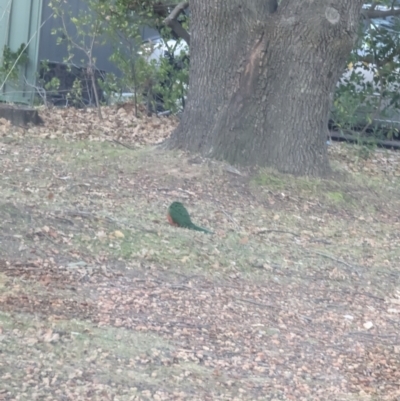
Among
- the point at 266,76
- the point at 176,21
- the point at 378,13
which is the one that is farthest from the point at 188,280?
the point at 378,13

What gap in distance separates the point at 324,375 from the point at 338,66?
436cm

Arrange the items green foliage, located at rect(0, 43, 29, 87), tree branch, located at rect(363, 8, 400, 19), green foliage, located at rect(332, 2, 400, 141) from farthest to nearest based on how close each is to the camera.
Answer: green foliage, located at rect(0, 43, 29, 87) < green foliage, located at rect(332, 2, 400, 141) < tree branch, located at rect(363, 8, 400, 19)

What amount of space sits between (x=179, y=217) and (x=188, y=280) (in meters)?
1.08

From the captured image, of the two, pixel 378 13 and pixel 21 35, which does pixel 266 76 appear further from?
pixel 21 35

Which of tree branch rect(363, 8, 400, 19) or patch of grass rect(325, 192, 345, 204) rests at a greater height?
tree branch rect(363, 8, 400, 19)

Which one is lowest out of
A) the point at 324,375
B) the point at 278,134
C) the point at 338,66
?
the point at 324,375

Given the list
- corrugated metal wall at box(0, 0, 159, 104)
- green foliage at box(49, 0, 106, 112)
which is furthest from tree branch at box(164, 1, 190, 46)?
corrugated metal wall at box(0, 0, 159, 104)

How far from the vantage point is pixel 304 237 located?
6.61 meters

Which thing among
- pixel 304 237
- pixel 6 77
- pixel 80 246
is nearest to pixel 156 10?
pixel 6 77

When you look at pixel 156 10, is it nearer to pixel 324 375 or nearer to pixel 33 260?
pixel 33 260

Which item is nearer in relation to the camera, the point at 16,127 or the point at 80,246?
the point at 80,246

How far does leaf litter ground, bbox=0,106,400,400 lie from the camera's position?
13.1 ft

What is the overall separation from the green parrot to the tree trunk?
63.9 inches

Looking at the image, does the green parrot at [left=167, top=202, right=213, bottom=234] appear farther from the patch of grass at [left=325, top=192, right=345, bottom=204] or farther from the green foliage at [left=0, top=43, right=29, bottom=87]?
the green foliage at [left=0, top=43, right=29, bottom=87]
